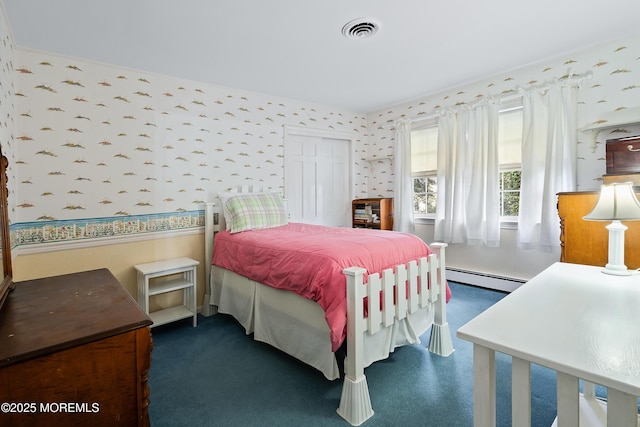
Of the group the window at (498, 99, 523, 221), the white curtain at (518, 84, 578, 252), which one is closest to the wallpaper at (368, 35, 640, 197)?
the white curtain at (518, 84, 578, 252)

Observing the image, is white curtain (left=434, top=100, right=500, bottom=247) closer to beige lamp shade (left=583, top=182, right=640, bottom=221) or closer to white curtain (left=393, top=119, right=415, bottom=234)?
white curtain (left=393, top=119, right=415, bottom=234)

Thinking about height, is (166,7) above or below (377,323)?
above

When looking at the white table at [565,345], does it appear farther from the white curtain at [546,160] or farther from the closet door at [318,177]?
the closet door at [318,177]

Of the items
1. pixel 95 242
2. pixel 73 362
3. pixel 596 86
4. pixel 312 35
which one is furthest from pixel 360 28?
pixel 95 242

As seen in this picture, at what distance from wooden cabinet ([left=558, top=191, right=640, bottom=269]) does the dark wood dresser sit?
2.87 meters

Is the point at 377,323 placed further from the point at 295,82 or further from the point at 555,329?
the point at 295,82

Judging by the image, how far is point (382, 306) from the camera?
179 cm

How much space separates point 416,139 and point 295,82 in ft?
6.11

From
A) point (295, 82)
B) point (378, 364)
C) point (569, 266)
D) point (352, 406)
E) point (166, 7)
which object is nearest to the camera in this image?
point (352, 406)

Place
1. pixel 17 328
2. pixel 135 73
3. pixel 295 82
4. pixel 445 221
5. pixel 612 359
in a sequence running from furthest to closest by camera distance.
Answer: pixel 445 221 < pixel 295 82 < pixel 135 73 < pixel 17 328 < pixel 612 359

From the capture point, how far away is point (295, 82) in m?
3.31

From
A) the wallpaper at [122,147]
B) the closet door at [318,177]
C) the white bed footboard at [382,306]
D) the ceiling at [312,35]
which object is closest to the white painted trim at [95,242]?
the wallpaper at [122,147]

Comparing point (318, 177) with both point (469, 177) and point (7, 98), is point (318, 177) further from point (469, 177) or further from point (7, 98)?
point (7, 98)

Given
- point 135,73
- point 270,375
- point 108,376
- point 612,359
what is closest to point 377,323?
point 270,375
